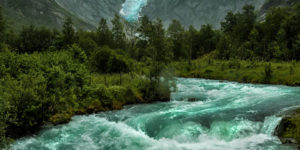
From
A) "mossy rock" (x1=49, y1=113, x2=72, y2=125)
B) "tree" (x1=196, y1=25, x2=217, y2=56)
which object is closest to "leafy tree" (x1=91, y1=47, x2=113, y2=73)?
"mossy rock" (x1=49, y1=113, x2=72, y2=125)

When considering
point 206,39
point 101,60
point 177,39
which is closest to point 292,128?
point 101,60

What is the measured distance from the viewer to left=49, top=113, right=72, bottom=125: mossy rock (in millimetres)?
23781

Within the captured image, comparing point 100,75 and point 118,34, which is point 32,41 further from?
point 100,75

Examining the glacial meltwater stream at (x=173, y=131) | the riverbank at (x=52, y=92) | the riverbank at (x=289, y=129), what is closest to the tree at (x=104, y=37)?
the riverbank at (x=52, y=92)

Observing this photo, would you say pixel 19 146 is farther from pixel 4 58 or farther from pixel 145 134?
pixel 4 58

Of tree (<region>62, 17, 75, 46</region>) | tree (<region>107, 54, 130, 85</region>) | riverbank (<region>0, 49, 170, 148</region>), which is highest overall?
tree (<region>62, 17, 75, 46</region>)

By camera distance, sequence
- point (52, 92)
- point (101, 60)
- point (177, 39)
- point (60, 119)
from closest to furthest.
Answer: point (52, 92), point (60, 119), point (101, 60), point (177, 39)

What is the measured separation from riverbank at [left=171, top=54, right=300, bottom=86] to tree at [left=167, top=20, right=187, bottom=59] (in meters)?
21.2

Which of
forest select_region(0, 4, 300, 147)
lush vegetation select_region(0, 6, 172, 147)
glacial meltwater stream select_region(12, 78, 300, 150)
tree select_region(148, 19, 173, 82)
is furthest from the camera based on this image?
tree select_region(148, 19, 173, 82)

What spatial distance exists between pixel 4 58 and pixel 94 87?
10920 mm

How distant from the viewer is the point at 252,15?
10512 centimetres

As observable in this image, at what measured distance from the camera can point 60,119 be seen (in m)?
24.1

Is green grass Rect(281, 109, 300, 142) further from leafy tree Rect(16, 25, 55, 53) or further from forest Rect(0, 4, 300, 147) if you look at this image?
leafy tree Rect(16, 25, 55, 53)

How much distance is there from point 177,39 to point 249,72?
169 ft
